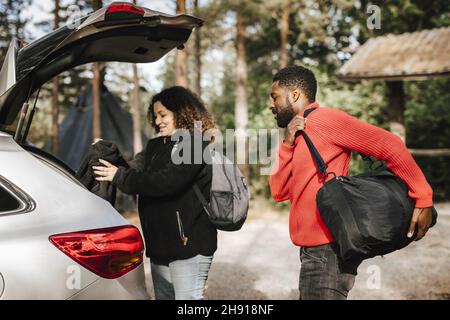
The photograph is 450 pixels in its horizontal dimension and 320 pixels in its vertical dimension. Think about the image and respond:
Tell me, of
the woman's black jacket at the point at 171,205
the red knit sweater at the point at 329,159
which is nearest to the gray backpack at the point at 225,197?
the woman's black jacket at the point at 171,205

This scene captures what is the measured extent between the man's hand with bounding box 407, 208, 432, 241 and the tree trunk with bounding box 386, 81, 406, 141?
12.7 metres

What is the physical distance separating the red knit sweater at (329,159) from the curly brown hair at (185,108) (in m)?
Result: 0.64

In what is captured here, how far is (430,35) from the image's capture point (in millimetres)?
14133

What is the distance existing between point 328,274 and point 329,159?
0.62 m

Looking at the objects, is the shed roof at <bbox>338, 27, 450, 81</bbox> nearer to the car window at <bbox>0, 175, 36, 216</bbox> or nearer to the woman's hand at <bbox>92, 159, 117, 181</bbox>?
the woman's hand at <bbox>92, 159, 117, 181</bbox>

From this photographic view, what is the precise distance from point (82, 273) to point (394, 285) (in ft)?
17.2

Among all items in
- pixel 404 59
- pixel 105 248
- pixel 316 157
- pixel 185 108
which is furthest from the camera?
pixel 404 59

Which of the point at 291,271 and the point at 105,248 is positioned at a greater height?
the point at 105,248

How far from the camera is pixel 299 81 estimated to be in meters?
2.80

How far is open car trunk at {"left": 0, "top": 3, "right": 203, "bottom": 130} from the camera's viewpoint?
8.51ft

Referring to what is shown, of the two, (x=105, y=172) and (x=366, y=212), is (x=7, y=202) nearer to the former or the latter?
(x=105, y=172)

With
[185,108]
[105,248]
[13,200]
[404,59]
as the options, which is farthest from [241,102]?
[13,200]

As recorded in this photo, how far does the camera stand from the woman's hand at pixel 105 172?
2.96 m
